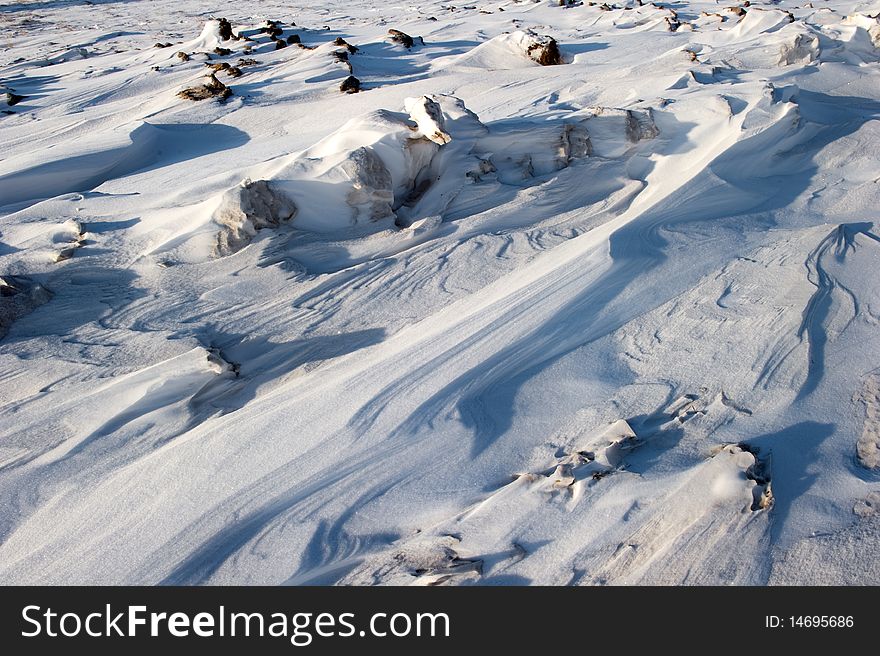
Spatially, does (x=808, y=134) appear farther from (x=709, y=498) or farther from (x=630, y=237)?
(x=709, y=498)

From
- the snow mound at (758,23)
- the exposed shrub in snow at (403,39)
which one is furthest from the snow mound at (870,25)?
the exposed shrub in snow at (403,39)

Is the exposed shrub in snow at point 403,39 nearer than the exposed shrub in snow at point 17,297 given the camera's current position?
No

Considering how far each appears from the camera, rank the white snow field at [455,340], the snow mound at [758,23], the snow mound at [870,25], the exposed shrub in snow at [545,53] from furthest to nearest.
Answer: the snow mound at [758,23], the snow mound at [870,25], the exposed shrub in snow at [545,53], the white snow field at [455,340]

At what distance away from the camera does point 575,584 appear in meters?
1.82

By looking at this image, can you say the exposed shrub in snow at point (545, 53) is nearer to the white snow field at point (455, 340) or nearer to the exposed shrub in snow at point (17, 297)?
the white snow field at point (455, 340)

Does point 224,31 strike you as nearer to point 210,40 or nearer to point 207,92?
point 210,40

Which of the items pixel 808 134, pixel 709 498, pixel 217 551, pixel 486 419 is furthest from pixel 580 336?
pixel 808 134

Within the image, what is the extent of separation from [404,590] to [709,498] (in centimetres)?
96

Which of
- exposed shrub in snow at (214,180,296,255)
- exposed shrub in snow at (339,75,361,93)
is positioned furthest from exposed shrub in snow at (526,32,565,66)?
exposed shrub in snow at (214,180,296,255)

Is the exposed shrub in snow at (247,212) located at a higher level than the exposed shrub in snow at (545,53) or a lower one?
lower

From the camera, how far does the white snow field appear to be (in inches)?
76.9

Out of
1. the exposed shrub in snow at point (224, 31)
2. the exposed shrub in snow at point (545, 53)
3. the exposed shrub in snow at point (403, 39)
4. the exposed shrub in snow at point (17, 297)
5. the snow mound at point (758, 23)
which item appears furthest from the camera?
the exposed shrub in snow at point (224, 31)

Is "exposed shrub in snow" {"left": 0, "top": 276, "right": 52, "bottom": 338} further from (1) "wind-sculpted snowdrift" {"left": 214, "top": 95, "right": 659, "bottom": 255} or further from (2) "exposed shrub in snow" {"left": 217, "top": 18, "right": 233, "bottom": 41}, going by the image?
(2) "exposed shrub in snow" {"left": 217, "top": 18, "right": 233, "bottom": 41}

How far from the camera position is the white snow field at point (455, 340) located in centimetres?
195
